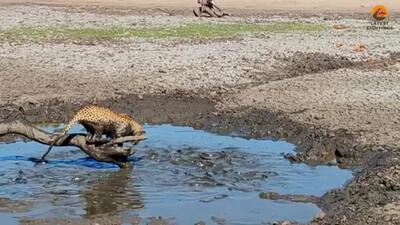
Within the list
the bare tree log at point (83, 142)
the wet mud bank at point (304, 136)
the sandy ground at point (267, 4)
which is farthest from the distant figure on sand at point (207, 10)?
the bare tree log at point (83, 142)

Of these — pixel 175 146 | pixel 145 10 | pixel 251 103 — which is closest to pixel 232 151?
pixel 175 146

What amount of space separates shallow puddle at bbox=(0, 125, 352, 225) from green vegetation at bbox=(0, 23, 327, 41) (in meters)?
9.50

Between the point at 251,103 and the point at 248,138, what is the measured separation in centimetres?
198

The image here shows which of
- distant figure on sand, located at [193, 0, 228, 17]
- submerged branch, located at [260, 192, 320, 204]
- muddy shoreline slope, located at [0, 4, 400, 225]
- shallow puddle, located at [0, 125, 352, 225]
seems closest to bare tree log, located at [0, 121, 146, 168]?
shallow puddle, located at [0, 125, 352, 225]

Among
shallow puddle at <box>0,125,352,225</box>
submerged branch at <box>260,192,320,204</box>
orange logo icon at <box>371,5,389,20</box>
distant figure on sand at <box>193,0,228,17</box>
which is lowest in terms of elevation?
orange logo icon at <box>371,5,389,20</box>

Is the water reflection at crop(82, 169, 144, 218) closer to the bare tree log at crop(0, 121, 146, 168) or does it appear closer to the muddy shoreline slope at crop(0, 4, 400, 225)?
the bare tree log at crop(0, 121, 146, 168)

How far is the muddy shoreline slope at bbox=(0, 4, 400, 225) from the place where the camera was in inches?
460

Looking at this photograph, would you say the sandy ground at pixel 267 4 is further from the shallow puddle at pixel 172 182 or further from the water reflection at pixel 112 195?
the water reflection at pixel 112 195

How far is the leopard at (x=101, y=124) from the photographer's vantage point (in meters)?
11.4

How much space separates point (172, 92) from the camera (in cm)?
1644

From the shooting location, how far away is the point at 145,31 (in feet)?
81.9

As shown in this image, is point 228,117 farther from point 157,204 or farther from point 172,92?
point 157,204

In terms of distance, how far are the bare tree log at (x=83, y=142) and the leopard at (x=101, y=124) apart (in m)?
0.09

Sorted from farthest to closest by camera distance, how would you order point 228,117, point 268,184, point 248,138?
point 228,117, point 248,138, point 268,184
